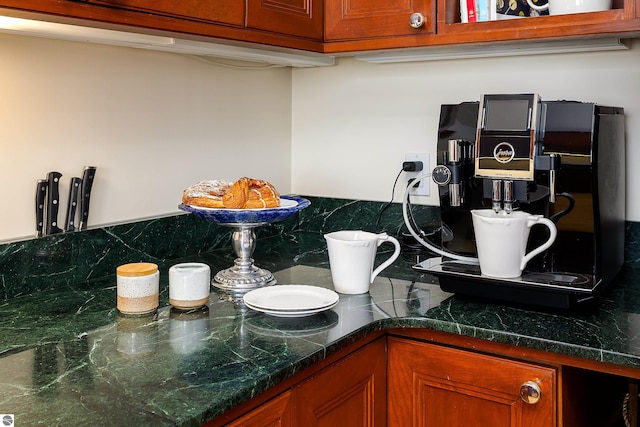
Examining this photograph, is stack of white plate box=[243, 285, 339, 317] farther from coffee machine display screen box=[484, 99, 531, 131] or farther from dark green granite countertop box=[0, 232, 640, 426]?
coffee machine display screen box=[484, 99, 531, 131]

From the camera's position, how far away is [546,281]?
1289 mm

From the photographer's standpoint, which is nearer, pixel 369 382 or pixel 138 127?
pixel 369 382

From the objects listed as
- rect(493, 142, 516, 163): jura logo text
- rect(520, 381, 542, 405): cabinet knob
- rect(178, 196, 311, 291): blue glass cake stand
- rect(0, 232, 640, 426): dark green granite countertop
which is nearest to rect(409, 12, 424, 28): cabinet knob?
rect(493, 142, 516, 163): jura logo text

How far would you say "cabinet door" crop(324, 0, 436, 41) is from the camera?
156cm

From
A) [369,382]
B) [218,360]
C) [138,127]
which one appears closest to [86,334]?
[218,360]

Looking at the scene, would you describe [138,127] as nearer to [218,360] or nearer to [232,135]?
[232,135]

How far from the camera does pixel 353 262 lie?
143 centimetres

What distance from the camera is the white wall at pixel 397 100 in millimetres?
1654

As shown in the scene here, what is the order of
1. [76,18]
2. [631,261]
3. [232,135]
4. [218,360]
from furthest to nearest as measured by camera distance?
[232,135], [631,261], [76,18], [218,360]

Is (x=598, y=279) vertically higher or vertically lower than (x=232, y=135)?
lower

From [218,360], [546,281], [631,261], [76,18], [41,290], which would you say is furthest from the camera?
[631,261]

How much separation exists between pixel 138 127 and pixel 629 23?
1153 mm

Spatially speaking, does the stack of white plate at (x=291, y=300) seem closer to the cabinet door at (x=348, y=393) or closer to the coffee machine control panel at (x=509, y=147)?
the cabinet door at (x=348, y=393)

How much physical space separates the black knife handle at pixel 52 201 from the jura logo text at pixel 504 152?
0.95 meters
